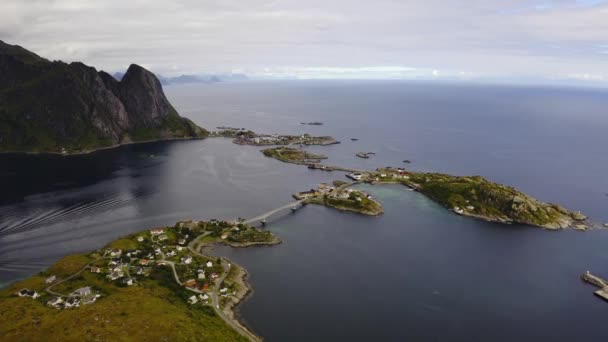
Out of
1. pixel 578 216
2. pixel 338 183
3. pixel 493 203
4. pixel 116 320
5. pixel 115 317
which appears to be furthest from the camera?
pixel 338 183

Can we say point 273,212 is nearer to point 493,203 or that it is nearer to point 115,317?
point 115,317

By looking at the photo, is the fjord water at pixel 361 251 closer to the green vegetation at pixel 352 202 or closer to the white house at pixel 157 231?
the green vegetation at pixel 352 202

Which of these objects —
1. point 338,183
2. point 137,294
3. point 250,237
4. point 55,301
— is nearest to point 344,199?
point 338,183

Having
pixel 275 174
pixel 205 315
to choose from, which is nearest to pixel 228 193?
pixel 275 174

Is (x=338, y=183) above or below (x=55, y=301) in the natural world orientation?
above

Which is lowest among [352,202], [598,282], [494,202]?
[598,282]
